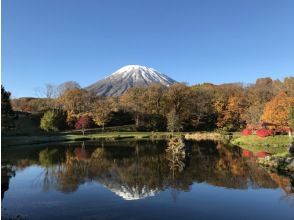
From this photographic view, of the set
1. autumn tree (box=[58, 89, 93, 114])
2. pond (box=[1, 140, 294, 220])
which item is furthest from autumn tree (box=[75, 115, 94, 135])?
pond (box=[1, 140, 294, 220])

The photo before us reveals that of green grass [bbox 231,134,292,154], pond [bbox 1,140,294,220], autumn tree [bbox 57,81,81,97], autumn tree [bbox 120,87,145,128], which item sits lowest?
pond [bbox 1,140,294,220]

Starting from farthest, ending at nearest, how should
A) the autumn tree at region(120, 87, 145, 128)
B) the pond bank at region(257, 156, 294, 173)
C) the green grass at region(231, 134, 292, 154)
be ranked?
the autumn tree at region(120, 87, 145, 128) → the green grass at region(231, 134, 292, 154) → the pond bank at region(257, 156, 294, 173)

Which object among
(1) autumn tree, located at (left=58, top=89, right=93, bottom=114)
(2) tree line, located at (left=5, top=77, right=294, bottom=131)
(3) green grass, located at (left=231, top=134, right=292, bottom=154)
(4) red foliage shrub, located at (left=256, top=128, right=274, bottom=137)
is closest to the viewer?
(3) green grass, located at (left=231, top=134, right=292, bottom=154)

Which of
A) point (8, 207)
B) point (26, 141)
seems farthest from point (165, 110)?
point (8, 207)

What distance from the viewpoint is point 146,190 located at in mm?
22594

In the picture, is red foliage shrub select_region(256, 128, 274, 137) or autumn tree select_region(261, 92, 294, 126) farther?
autumn tree select_region(261, 92, 294, 126)

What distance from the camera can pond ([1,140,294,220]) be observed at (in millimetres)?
17516

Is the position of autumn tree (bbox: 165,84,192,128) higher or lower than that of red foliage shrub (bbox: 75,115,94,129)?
higher

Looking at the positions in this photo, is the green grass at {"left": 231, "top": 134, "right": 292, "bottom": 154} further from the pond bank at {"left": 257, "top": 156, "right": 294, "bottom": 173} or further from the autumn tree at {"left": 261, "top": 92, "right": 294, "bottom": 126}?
the pond bank at {"left": 257, "top": 156, "right": 294, "bottom": 173}

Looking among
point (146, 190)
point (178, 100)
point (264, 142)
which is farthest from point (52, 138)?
point (146, 190)

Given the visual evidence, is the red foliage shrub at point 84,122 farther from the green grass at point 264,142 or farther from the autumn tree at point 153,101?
the green grass at point 264,142

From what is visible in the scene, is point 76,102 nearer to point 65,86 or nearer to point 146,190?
point 65,86

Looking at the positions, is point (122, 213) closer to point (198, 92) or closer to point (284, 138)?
point (284, 138)

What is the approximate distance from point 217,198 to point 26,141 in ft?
158
